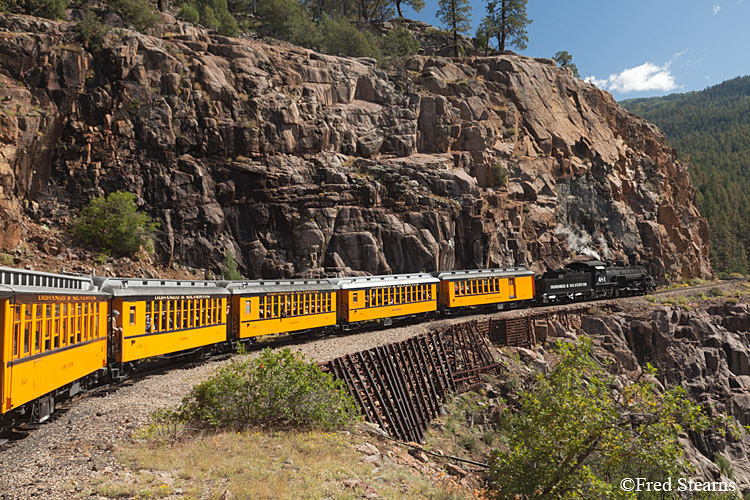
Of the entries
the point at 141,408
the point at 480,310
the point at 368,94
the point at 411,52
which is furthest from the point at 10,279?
the point at 411,52

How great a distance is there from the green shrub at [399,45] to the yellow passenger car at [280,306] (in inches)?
1900

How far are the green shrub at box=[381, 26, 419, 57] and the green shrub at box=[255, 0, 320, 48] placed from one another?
1017 centimetres

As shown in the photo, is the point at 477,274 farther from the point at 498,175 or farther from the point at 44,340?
the point at 44,340

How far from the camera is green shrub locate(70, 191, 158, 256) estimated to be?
113 ft

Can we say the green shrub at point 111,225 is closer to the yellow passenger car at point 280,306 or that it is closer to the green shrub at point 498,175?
the yellow passenger car at point 280,306

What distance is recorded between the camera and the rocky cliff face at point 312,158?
37.4 metres

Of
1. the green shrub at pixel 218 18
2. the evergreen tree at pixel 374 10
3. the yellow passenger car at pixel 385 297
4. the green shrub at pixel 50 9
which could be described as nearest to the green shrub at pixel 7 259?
the yellow passenger car at pixel 385 297

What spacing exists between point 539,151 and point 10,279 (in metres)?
60.0

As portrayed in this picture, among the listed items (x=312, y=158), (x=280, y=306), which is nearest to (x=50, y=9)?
(x=312, y=158)

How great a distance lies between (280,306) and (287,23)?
51927 millimetres

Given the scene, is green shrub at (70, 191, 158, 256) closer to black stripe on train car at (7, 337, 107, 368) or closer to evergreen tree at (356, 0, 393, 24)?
black stripe on train car at (7, 337, 107, 368)

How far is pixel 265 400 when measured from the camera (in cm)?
1300

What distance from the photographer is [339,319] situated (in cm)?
2641

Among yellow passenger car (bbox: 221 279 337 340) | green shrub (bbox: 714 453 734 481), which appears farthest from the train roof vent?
green shrub (bbox: 714 453 734 481)
